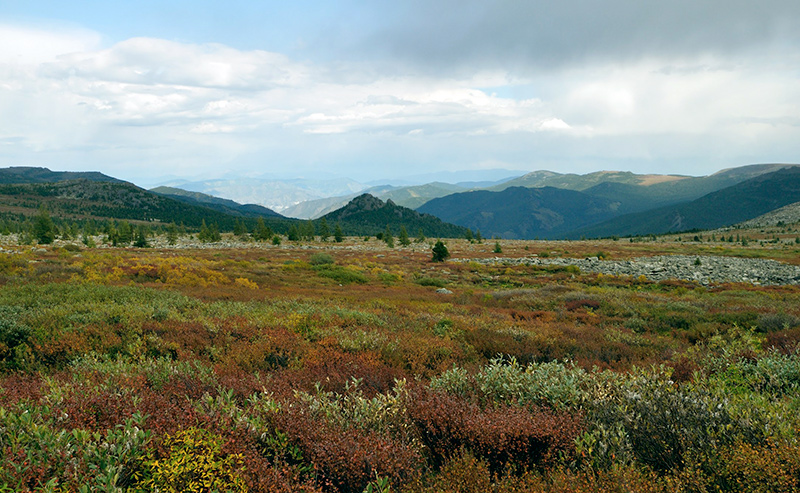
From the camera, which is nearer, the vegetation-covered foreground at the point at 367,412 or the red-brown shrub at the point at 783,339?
the vegetation-covered foreground at the point at 367,412

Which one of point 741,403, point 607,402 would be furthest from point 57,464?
point 741,403

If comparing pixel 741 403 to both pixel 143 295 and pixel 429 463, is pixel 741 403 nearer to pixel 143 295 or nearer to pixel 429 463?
pixel 429 463

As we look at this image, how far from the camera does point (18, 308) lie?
9.79 m

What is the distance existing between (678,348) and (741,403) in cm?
618

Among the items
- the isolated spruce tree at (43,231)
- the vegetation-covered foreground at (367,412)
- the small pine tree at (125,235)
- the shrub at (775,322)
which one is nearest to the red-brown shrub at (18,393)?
the vegetation-covered foreground at (367,412)

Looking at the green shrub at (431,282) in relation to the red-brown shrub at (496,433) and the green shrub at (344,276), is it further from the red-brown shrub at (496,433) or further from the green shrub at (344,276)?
the red-brown shrub at (496,433)

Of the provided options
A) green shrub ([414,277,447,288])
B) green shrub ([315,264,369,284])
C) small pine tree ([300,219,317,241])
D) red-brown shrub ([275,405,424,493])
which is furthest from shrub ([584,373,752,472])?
small pine tree ([300,219,317,241])

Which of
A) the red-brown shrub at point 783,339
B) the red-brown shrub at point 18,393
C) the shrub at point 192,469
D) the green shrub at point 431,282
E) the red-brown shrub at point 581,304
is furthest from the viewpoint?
the green shrub at point 431,282

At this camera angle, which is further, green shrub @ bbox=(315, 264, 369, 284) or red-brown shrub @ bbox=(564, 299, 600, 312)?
green shrub @ bbox=(315, 264, 369, 284)

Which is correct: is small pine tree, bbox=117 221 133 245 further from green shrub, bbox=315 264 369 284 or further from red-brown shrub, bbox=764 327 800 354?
red-brown shrub, bbox=764 327 800 354

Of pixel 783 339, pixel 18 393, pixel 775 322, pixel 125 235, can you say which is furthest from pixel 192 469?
pixel 125 235

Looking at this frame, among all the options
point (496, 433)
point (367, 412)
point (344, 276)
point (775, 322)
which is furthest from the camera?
point (344, 276)

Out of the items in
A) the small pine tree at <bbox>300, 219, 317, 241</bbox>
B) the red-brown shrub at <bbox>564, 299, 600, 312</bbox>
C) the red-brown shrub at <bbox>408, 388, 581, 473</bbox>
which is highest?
the small pine tree at <bbox>300, 219, 317, 241</bbox>

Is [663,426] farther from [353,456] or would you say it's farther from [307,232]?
[307,232]
